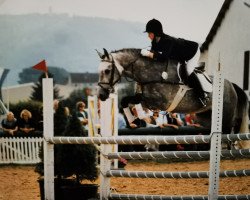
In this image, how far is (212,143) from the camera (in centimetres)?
263

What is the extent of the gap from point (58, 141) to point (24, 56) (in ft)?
26.6

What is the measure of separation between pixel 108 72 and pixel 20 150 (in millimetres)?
4370

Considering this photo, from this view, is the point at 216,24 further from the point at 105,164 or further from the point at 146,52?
the point at 105,164

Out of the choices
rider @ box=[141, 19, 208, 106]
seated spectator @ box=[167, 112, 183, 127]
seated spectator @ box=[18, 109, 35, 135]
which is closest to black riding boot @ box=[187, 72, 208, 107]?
rider @ box=[141, 19, 208, 106]

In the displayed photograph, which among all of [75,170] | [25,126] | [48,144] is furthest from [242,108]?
[25,126]

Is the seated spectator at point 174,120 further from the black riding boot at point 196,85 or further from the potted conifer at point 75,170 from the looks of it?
the potted conifer at point 75,170

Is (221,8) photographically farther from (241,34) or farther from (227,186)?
(227,186)

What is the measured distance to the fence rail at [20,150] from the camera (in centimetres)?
772

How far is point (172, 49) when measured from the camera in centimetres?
412

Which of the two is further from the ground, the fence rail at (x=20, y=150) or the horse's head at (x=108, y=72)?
the horse's head at (x=108, y=72)

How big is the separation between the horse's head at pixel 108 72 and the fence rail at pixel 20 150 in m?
3.98

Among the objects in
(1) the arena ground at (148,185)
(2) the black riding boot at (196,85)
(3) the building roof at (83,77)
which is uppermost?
(2) the black riding boot at (196,85)

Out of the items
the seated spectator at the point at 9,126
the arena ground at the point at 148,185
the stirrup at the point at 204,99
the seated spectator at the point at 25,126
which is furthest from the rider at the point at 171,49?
the seated spectator at the point at 9,126

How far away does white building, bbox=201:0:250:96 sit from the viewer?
572cm
